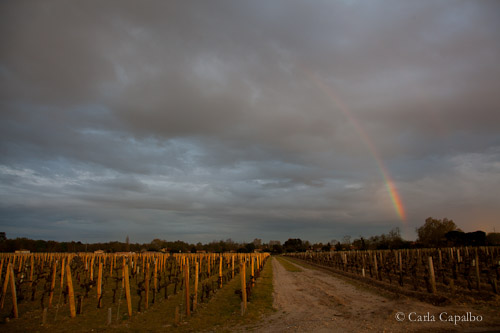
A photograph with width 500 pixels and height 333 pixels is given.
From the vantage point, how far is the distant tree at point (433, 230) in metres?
91.6

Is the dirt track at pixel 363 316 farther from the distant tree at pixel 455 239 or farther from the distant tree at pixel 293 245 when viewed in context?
the distant tree at pixel 293 245

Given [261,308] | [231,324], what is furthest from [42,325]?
[261,308]

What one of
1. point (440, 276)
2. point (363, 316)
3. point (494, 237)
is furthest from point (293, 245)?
point (363, 316)

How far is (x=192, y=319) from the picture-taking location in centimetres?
1232

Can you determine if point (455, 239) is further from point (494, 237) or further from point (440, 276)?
point (440, 276)

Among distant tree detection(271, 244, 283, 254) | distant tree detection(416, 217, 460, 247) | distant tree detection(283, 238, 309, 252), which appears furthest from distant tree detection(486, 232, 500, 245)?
distant tree detection(271, 244, 283, 254)

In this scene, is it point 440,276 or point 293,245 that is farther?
point 293,245

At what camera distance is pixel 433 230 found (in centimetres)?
9619

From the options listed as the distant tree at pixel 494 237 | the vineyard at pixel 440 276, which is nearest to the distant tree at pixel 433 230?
the distant tree at pixel 494 237

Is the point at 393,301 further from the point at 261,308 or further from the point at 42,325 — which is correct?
the point at 42,325

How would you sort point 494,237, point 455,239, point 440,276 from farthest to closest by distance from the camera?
point 494,237 < point 455,239 < point 440,276

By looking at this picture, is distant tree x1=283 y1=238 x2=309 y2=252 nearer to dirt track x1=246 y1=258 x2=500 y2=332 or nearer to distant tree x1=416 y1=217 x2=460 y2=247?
distant tree x1=416 y1=217 x2=460 y2=247

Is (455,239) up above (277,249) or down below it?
above

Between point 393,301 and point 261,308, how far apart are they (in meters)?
6.69
